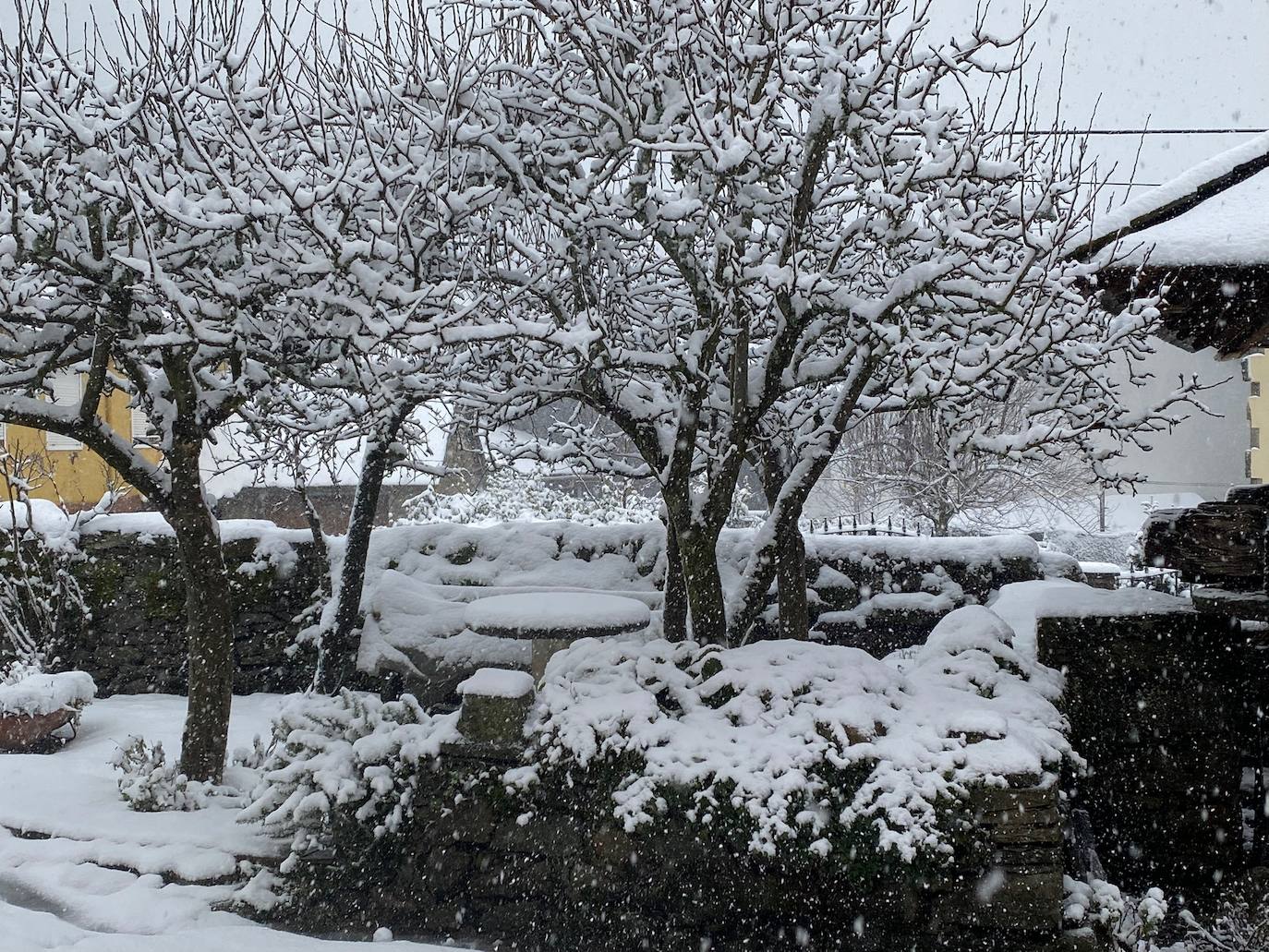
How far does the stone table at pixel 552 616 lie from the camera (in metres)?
5.14

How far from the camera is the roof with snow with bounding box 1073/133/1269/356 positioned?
391 centimetres

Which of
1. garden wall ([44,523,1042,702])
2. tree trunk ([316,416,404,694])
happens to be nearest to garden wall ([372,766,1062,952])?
tree trunk ([316,416,404,694])

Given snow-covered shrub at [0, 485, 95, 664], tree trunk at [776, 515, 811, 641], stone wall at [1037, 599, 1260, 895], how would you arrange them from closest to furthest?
stone wall at [1037, 599, 1260, 895] < tree trunk at [776, 515, 811, 641] < snow-covered shrub at [0, 485, 95, 664]

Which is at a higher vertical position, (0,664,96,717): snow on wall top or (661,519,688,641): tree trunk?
(661,519,688,641): tree trunk

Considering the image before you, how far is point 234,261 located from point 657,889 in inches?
156

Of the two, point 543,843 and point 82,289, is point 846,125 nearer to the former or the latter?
point 543,843

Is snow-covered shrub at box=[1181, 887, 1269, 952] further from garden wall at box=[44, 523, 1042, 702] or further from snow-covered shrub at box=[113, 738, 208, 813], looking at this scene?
snow-covered shrub at box=[113, 738, 208, 813]

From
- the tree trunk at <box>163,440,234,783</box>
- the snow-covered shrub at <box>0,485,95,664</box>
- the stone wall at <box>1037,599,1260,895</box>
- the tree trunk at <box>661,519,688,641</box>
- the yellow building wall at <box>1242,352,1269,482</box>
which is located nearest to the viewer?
the stone wall at <box>1037,599,1260,895</box>

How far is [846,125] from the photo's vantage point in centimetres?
448

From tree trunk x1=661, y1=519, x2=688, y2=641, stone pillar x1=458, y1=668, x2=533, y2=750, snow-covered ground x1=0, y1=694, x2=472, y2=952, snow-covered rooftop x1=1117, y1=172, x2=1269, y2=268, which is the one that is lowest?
snow-covered ground x1=0, y1=694, x2=472, y2=952

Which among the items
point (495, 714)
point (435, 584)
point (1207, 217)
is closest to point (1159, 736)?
point (1207, 217)

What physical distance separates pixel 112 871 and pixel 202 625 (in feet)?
4.81

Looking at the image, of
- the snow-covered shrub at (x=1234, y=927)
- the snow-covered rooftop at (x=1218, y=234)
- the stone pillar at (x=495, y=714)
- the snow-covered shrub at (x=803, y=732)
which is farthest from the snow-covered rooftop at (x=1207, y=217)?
the stone pillar at (x=495, y=714)

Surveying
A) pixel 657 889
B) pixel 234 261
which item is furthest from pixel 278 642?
pixel 657 889
